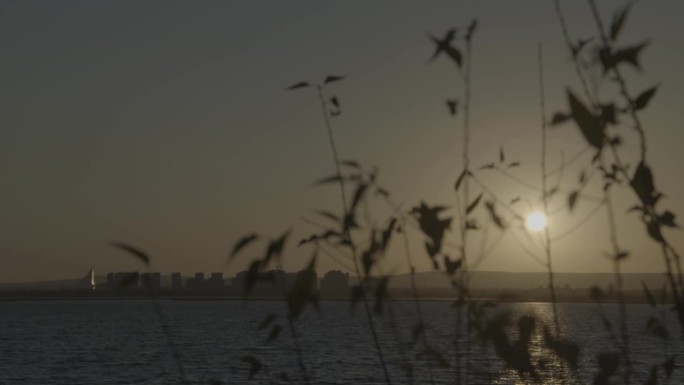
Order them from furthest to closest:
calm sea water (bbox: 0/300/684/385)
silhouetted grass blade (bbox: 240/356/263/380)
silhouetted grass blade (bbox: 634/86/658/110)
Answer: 1. calm sea water (bbox: 0/300/684/385)
2. silhouetted grass blade (bbox: 240/356/263/380)
3. silhouetted grass blade (bbox: 634/86/658/110)

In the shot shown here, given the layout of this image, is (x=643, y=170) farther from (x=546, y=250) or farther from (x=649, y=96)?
(x=546, y=250)

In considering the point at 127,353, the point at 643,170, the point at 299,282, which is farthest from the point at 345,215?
the point at 127,353

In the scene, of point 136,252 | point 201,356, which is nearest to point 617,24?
point 136,252

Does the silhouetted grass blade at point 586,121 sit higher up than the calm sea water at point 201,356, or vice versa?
the silhouetted grass blade at point 586,121

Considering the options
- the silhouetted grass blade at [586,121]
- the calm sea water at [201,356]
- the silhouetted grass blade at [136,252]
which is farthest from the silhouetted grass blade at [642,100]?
the calm sea water at [201,356]

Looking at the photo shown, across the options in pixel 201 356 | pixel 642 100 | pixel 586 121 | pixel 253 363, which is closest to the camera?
pixel 586 121

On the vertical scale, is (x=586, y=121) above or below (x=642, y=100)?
below

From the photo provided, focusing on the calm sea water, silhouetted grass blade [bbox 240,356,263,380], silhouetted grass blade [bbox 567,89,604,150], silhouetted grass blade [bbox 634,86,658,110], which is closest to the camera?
silhouetted grass blade [bbox 567,89,604,150]

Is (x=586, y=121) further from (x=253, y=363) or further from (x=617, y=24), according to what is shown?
(x=253, y=363)

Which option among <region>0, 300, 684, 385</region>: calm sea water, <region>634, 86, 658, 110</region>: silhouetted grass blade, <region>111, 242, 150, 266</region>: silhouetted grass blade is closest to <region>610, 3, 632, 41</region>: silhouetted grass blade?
<region>634, 86, 658, 110</region>: silhouetted grass blade

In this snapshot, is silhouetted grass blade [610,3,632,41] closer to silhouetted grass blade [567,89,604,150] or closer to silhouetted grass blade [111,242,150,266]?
silhouetted grass blade [567,89,604,150]

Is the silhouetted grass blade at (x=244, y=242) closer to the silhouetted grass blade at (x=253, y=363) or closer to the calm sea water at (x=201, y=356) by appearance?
the silhouetted grass blade at (x=253, y=363)

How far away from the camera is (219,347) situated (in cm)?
9588

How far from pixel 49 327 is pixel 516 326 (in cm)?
15087
